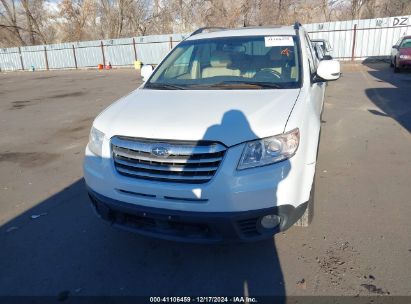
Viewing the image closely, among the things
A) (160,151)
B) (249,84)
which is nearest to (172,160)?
(160,151)

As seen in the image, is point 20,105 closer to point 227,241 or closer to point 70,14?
point 227,241

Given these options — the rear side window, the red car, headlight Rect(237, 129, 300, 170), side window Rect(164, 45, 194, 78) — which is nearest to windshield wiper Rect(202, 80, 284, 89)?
side window Rect(164, 45, 194, 78)

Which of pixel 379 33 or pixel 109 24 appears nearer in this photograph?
pixel 379 33

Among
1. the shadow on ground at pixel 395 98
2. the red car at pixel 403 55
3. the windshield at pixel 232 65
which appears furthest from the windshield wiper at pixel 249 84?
the red car at pixel 403 55

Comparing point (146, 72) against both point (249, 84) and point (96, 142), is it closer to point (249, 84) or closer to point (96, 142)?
point (249, 84)

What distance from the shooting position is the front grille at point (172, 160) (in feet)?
8.09

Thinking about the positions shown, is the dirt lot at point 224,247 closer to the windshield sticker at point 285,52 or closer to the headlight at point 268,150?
the headlight at point 268,150

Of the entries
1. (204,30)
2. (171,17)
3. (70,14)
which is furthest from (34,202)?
(70,14)

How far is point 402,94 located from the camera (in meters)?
Result: 9.95

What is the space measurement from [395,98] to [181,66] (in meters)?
7.55

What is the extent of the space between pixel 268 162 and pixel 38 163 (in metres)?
4.53

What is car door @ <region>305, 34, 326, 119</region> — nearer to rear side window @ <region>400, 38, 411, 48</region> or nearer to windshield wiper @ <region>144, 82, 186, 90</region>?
windshield wiper @ <region>144, 82, 186, 90</region>

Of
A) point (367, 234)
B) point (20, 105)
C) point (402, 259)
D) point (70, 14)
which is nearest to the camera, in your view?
point (402, 259)

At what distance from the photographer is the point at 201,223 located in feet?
8.20
